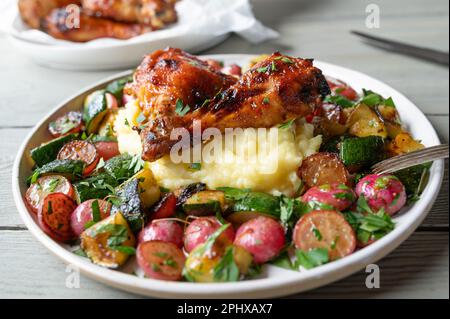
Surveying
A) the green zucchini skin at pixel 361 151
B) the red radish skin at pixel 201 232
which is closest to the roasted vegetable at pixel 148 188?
the red radish skin at pixel 201 232

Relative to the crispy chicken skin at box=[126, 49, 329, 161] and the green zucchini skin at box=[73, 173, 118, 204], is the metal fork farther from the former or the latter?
the green zucchini skin at box=[73, 173, 118, 204]

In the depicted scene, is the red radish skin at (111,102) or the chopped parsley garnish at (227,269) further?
the red radish skin at (111,102)

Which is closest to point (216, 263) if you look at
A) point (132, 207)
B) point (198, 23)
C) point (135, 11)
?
point (132, 207)

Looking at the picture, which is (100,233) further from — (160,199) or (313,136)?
(313,136)

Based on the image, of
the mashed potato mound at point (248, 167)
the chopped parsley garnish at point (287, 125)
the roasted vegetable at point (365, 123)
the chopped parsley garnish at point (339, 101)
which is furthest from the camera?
the chopped parsley garnish at point (339, 101)

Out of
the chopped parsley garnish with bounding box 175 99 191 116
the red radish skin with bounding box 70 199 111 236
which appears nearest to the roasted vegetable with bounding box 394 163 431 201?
the chopped parsley garnish with bounding box 175 99 191 116

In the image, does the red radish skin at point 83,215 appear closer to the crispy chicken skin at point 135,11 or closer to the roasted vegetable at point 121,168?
the roasted vegetable at point 121,168

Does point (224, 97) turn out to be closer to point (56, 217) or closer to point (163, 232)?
point (163, 232)
